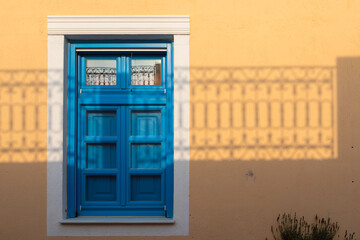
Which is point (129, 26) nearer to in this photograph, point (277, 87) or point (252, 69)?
point (252, 69)

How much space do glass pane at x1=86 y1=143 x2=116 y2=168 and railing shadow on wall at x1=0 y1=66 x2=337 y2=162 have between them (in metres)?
0.46

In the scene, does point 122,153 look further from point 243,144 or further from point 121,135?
point 243,144

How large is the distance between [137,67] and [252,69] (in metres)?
1.26

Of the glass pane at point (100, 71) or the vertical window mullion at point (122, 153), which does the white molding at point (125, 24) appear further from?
the vertical window mullion at point (122, 153)

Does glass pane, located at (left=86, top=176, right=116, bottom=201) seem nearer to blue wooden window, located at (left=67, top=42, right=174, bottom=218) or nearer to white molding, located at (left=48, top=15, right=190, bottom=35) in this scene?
blue wooden window, located at (left=67, top=42, right=174, bottom=218)

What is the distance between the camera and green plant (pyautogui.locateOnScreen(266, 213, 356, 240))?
173 inches

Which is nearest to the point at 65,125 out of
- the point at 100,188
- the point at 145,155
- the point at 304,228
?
the point at 100,188

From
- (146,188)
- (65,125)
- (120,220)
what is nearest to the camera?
(120,220)

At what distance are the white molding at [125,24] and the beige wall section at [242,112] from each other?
0.08 meters

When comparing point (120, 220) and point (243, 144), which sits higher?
point (243, 144)

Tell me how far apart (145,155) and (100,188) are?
610mm

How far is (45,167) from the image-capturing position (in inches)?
179

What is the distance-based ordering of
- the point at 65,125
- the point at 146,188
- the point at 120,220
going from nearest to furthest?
the point at 120,220, the point at 65,125, the point at 146,188

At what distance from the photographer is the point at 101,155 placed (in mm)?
4766
